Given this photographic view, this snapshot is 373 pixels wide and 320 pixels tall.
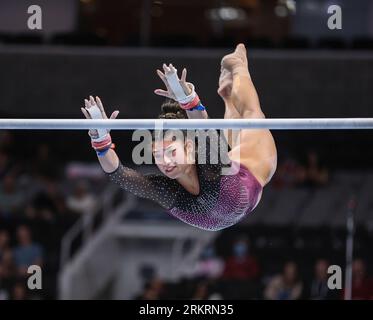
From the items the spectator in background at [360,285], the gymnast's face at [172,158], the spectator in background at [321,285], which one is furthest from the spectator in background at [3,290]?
the gymnast's face at [172,158]

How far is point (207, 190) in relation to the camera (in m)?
5.43

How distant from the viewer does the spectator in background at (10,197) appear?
35.0 feet

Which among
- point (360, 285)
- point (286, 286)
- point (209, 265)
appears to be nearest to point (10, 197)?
point (209, 265)

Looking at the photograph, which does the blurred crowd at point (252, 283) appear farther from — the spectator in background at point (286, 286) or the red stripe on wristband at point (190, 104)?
the red stripe on wristband at point (190, 104)

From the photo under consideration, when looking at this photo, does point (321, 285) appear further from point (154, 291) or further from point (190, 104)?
point (190, 104)

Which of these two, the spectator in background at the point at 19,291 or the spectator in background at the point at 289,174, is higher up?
the spectator in background at the point at 289,174

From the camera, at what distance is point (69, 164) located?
11.8 meters

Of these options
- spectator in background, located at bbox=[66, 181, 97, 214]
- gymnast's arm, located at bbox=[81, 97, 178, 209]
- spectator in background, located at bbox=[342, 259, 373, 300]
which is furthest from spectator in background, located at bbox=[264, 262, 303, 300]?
gymnast's arm, located at bbox=[81, 97, 178, 209]

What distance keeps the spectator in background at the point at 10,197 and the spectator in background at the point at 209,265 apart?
6.76 feet

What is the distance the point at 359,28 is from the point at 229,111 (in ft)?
20.1

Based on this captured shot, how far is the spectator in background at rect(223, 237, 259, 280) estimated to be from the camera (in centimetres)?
944

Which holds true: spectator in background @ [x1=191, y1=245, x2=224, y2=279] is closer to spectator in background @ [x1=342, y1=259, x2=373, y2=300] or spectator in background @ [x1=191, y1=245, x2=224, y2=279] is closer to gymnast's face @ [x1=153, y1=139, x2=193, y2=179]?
spectator in background @ [x1=342, y1=259, x2=373, y2=300]

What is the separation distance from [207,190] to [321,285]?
3.50m

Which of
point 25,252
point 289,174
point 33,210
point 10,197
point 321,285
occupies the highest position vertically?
point 289,174
